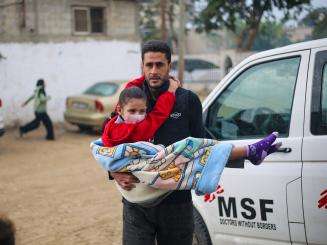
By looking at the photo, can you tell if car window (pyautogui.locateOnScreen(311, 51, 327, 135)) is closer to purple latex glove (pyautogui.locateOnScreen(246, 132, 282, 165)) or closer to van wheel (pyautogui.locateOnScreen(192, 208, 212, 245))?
purple latex glove (pyautogui.locateOnScreen(246, 132, 282, 165))

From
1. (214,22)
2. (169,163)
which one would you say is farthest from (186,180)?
(214,22)

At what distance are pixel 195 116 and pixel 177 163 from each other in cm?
41

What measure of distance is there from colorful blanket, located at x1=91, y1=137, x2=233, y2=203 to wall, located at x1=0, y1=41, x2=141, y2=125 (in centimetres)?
1310

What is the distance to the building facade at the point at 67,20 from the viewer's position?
15227mm

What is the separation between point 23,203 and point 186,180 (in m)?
4.88

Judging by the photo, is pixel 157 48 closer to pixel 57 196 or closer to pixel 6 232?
pixel 6 232

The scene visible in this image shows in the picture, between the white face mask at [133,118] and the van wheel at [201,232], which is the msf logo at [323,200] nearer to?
the van wheel at [201,232]

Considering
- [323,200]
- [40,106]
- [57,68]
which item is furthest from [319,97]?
[57,68]

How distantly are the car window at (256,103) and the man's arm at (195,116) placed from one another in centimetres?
77

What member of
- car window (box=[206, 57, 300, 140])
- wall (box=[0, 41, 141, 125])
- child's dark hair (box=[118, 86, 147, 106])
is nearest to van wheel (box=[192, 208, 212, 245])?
car window (box=[206, 57, 300, 140])

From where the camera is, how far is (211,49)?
7775 centimetres

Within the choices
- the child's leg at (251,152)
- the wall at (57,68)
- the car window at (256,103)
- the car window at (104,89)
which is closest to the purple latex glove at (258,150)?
the child's leg at (251,152)

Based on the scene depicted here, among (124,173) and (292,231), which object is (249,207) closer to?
(292,231)

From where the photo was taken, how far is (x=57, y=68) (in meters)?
16.3
